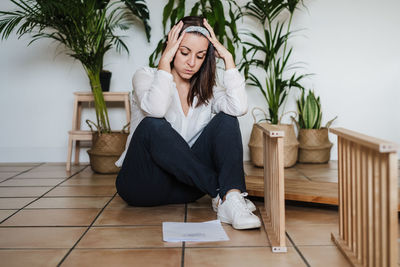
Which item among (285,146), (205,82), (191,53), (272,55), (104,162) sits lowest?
(104,162)

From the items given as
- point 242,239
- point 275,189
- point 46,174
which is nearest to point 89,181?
point 46,174

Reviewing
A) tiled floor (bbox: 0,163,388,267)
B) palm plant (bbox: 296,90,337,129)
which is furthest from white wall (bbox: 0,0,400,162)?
tiled floor (bbox: 0,163,388,267)

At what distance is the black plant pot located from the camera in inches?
129

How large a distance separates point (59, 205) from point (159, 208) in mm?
534

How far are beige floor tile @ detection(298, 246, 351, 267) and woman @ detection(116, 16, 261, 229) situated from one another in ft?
0.84

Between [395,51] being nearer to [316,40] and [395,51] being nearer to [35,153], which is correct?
[316,40]

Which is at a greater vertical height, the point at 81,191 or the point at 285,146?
the point at 285,146

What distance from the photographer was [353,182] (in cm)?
122

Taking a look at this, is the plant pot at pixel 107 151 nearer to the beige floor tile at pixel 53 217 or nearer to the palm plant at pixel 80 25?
the palm plant at pixel 80 25

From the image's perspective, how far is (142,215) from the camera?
6.16ft

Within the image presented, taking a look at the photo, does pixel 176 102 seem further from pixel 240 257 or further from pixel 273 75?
pixel 273 75

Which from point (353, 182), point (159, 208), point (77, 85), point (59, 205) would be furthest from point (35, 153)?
point (353, 182)

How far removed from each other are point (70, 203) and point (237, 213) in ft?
3.24

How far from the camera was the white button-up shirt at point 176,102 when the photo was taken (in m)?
1.77
